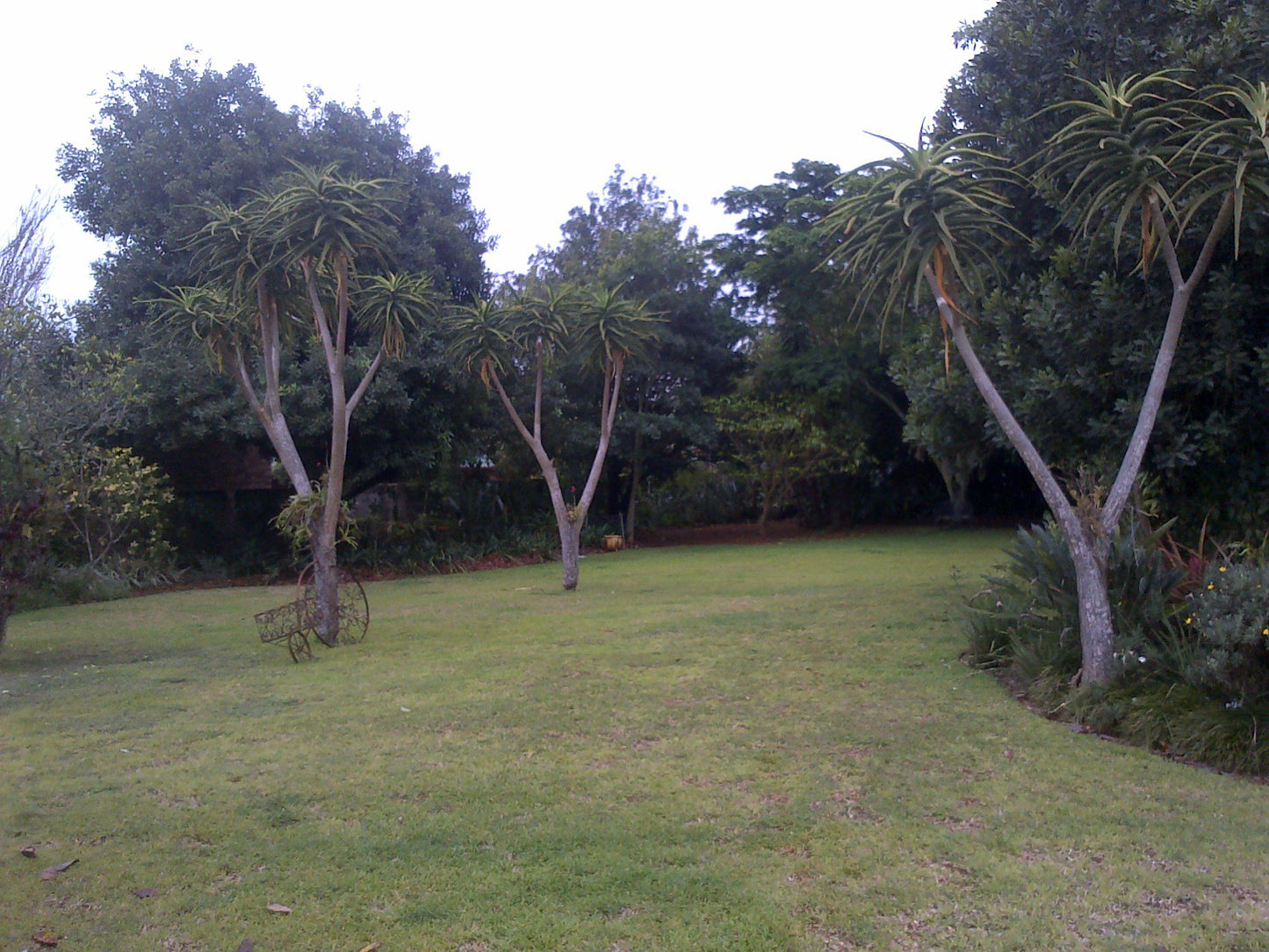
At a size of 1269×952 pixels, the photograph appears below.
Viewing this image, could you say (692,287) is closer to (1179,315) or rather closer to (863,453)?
(863,453)

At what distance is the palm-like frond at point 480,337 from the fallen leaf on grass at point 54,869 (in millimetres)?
11506

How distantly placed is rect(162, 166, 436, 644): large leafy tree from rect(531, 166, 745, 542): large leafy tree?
1255 centimetres

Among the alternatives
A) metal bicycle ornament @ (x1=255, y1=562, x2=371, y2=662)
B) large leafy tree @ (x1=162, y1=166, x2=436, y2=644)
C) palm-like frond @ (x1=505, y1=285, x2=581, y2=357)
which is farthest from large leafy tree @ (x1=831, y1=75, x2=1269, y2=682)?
palm-like frond @ (x1=505, y1=285, x2=581, y2=357)

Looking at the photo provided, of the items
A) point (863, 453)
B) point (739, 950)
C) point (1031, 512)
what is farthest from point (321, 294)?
point (1031, 512)

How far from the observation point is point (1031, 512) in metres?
31.5

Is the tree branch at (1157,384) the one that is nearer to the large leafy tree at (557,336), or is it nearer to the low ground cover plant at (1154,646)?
the low ground cover plant at (1154,646)

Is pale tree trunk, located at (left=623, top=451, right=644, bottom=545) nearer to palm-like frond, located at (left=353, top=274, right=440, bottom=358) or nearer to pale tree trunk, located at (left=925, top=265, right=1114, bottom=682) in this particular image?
palm-like frond, located at (left=353, top=274, right=440, bottom=358)

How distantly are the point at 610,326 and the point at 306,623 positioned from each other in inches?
302

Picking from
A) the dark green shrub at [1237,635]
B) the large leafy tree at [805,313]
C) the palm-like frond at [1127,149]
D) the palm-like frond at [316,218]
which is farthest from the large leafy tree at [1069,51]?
the large leafy tree at [805,313]

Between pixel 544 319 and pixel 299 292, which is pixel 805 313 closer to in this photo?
pixel 544 319

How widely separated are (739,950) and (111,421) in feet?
54.2

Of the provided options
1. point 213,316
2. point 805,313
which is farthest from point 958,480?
point 213,316

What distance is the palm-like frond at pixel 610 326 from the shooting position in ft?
53.2

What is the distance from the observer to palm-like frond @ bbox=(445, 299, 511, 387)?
15.6 metres
